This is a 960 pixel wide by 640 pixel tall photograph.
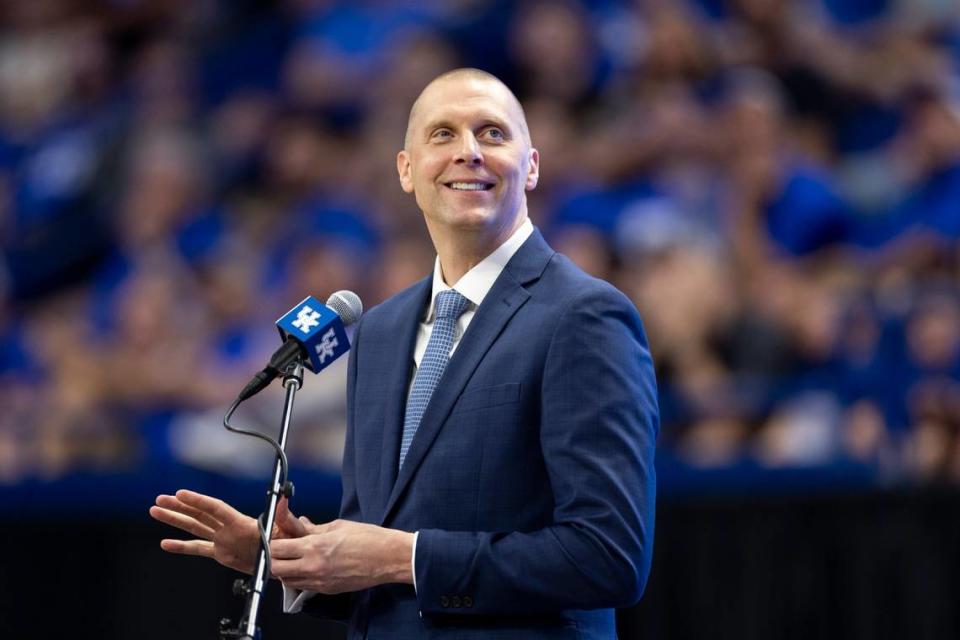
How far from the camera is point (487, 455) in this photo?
84.0 inches

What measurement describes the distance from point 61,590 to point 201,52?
14.5ft

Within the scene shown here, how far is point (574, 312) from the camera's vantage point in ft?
7.04

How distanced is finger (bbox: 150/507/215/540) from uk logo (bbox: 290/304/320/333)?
1.11 feet

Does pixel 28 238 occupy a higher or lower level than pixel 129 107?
lower

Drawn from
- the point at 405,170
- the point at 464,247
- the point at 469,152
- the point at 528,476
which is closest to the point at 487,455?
the point at 528,476

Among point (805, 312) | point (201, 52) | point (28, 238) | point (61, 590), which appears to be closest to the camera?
point (61, 590)

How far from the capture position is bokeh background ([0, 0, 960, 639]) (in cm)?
385

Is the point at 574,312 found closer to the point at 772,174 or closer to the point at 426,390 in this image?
the point at 426,390

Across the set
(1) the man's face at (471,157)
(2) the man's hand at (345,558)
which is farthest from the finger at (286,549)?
(1) the man's face at (471,157)

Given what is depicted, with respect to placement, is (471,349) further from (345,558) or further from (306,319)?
(345,558)

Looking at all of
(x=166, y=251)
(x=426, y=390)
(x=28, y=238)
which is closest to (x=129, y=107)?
(x=28, y=238)

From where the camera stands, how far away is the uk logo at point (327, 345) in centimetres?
219

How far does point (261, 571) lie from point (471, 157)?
739 millimetres

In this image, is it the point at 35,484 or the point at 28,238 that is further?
the point at 28,238
